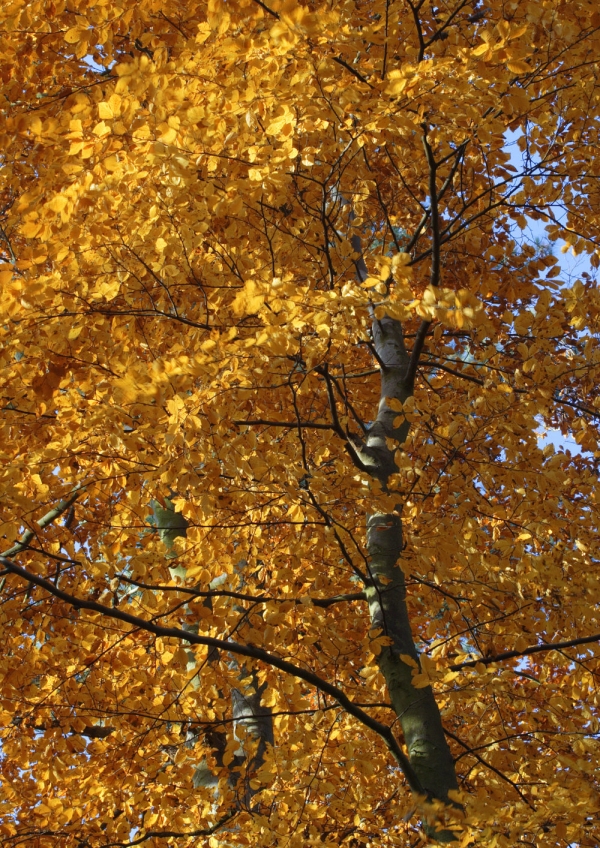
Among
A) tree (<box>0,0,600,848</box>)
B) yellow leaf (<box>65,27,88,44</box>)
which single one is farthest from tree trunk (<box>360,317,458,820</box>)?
yellow leaf (<box>65,27,88,44</box>)

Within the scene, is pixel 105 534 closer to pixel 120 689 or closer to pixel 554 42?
pixel 120 689

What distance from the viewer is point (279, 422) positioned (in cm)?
394

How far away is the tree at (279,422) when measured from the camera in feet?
9.24

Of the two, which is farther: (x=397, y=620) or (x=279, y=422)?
(x=279, y=422)

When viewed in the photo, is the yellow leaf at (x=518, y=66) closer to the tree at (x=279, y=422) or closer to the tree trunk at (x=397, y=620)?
→ the tree at (x=279, y=422)

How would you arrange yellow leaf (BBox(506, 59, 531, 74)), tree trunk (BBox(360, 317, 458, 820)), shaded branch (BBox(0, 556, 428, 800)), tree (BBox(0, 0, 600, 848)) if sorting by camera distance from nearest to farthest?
shaded branch (BBox(0, 556, 428, 800)) → yellow leaf (BBox(506, 59, 531, 74)) → tree (BBox(0, 0, 600, 848)) → tree trunk (BBox(360, 317, 458, 820))

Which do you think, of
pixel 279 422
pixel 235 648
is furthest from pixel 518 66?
pixel 235 648

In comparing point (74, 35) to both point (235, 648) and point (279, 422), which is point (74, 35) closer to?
point (279, 422)

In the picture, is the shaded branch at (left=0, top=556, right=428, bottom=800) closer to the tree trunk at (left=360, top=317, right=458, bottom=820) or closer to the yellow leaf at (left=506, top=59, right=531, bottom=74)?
the tree trunk at (left=360, top=317, right=458, bottom=820)

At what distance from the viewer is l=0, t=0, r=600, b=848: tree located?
282 centimetres

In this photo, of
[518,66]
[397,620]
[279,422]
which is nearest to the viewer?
[518,66]

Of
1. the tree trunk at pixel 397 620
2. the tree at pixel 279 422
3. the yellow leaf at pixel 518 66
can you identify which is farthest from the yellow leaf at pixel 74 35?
the tree trunk at pixel 397 620

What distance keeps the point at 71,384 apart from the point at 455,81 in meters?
2.67

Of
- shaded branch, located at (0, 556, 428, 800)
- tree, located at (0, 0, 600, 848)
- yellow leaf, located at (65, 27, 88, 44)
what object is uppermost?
yellow leaf, located at (65, 27, 88, 44)
